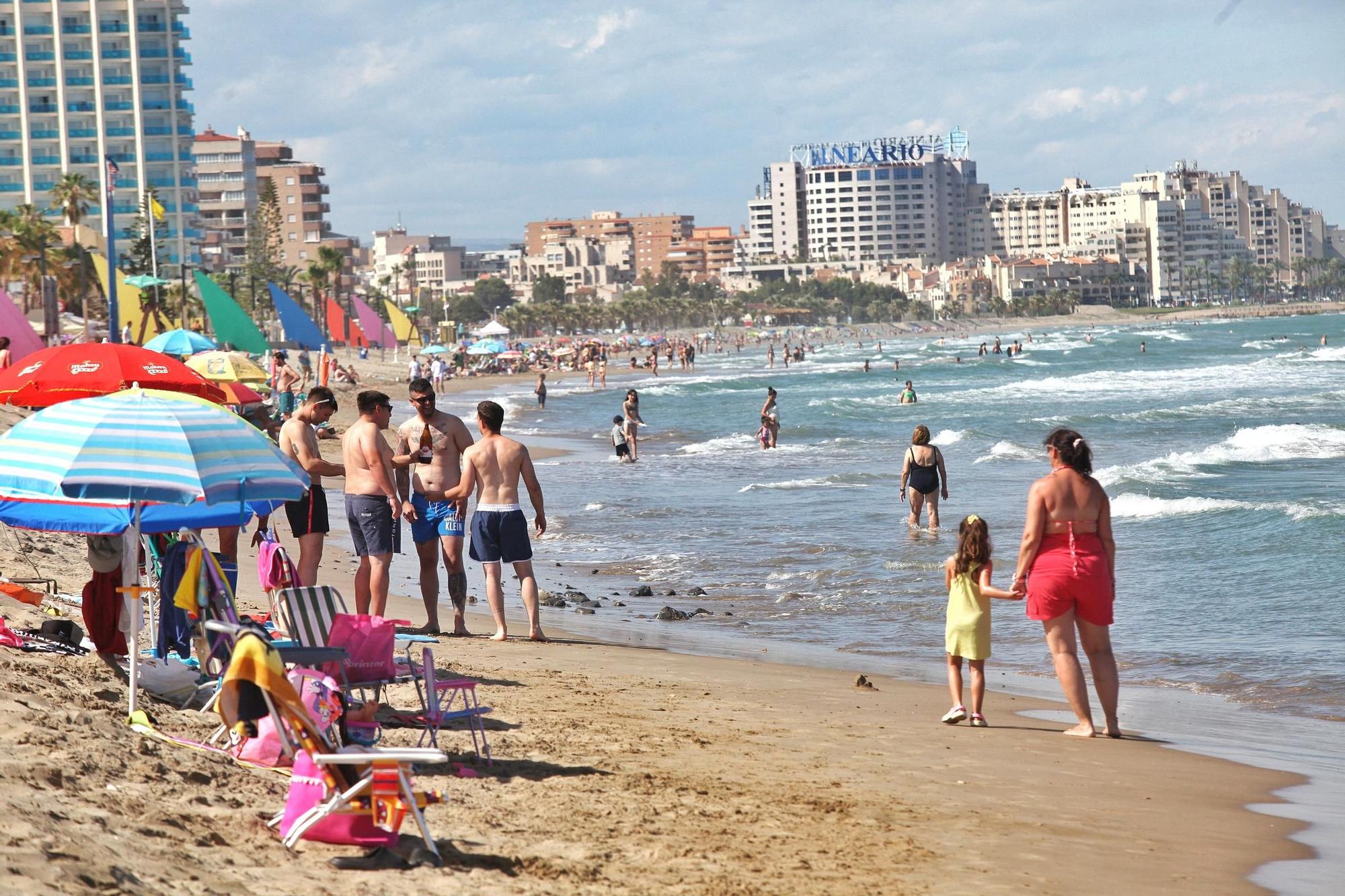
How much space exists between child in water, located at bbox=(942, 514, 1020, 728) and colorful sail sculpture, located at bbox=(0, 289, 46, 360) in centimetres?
1071

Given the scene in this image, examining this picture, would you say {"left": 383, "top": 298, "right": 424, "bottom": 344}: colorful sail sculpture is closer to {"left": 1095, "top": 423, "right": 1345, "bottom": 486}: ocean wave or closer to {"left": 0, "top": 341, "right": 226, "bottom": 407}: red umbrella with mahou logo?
{"left": 1095, "top": 423, "right": 1345, "bottom": 486}: ocean wave

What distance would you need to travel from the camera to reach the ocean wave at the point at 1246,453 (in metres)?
21.4

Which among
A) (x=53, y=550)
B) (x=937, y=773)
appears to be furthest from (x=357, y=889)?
(x=53, y=550)

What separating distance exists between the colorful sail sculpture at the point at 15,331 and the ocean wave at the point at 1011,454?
1551 centimetres

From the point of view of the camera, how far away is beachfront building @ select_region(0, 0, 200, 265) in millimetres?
87125

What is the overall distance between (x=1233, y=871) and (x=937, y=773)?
141cm

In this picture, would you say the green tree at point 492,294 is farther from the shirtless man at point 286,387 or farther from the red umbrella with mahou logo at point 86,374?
the red umbrella with mahou logo at point 86,374

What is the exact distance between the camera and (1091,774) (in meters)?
6.21

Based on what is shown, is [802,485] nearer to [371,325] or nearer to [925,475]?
[925,475]

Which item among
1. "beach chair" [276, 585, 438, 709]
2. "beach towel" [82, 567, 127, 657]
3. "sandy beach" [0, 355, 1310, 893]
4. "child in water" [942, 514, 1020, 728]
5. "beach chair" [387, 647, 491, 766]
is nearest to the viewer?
"sandy beach" [0, 355, 1310, 893]

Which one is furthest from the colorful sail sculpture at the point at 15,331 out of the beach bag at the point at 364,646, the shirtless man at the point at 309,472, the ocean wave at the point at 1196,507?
the ocean wave at the point at 1196,507

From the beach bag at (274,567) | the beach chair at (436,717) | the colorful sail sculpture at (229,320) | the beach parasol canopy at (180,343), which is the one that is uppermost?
the colorful sail sculpture at (229,320)

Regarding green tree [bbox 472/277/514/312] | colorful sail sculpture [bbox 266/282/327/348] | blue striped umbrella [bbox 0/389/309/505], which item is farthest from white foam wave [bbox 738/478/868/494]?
green tree [bbox 472/277/514/312]

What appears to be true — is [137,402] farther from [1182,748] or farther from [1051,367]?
[1051,367]
